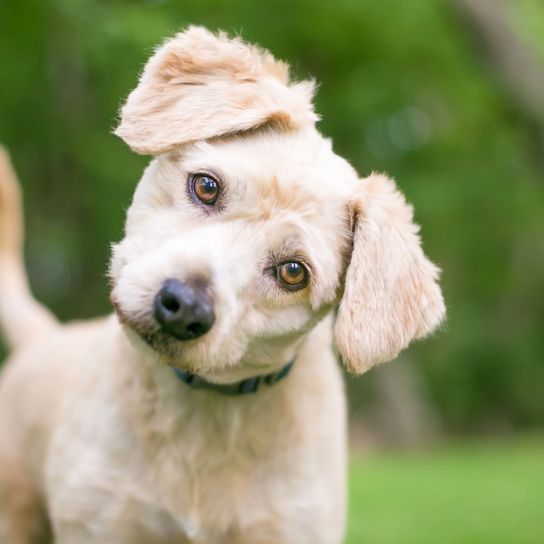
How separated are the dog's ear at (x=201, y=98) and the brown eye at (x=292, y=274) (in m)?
0.51

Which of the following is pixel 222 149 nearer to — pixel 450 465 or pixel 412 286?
pixel 412 286

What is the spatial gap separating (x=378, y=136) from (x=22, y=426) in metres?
12.9

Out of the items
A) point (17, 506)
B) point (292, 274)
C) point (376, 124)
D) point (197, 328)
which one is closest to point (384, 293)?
point (292, 274)

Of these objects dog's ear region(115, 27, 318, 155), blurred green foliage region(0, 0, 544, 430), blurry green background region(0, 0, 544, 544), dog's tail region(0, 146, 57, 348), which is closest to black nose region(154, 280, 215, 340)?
dog's ear region(115, 27, 318, 155)

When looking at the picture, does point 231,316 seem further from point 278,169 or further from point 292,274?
point 278,169

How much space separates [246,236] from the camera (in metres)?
3.08

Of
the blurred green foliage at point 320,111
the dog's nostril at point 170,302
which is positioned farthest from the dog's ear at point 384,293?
the blurred green foliage at point 320,111

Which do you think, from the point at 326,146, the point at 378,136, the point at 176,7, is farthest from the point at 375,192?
the point at 378,136

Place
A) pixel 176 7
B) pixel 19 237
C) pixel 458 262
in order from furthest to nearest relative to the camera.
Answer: pixel 458 262 < pixel 176 7 < pixel 19 237

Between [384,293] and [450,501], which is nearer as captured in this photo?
[384,293]

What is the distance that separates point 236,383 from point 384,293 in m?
0.65

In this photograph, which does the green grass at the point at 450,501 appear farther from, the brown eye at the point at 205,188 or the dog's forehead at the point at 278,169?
the brown eye at the point at 205,188

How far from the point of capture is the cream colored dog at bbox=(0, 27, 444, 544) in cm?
303

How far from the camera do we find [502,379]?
22.3 metres
